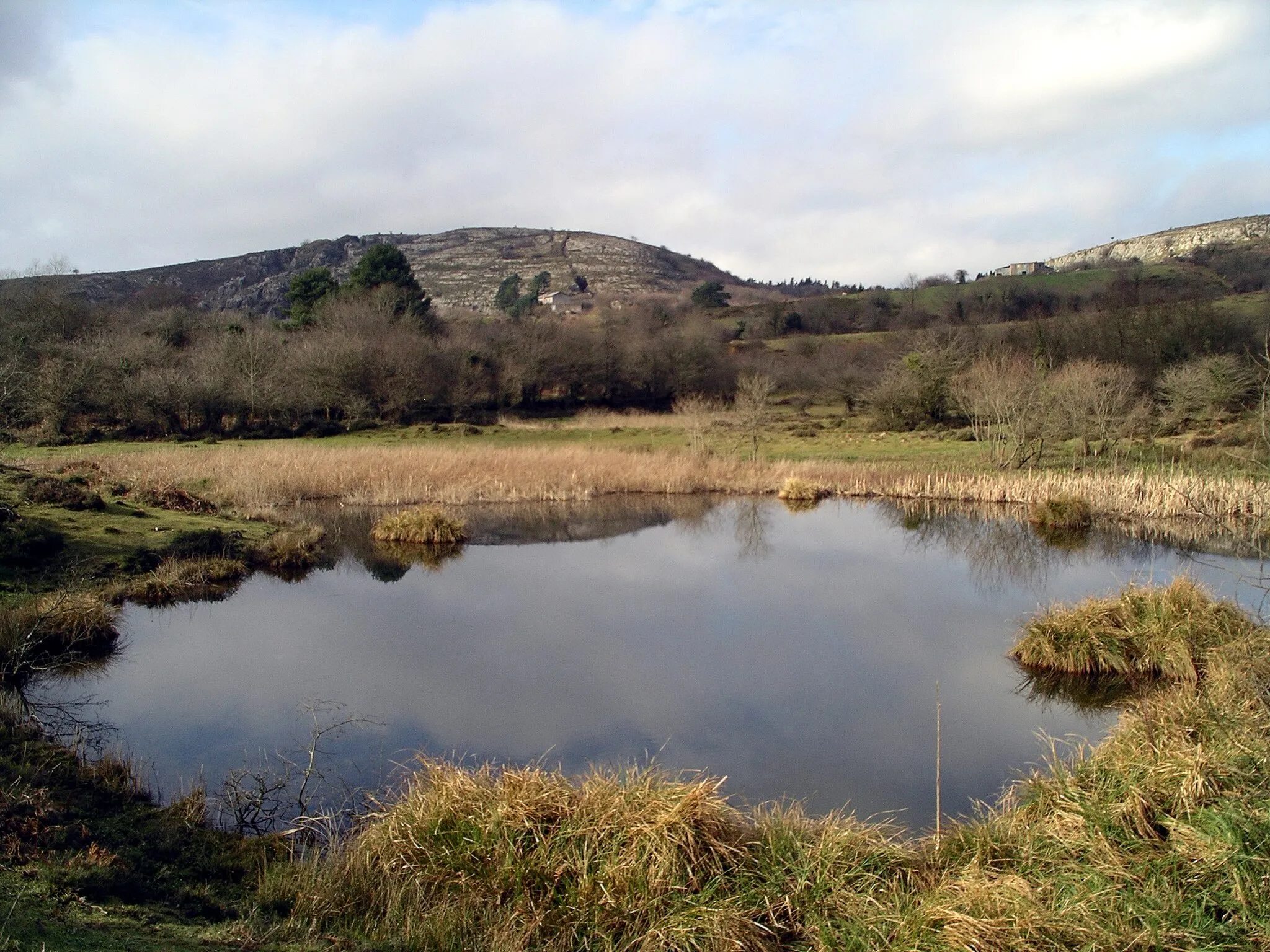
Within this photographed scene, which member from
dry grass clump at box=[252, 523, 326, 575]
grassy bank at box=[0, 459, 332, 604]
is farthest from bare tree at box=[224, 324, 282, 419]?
dry grass clump at box=[252, 523, 326, 575]

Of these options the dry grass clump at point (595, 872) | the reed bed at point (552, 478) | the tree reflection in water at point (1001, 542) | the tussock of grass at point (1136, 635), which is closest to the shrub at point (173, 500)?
the reed bed at point (552, 478)

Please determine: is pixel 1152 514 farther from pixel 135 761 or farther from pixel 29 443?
pixel 29 443

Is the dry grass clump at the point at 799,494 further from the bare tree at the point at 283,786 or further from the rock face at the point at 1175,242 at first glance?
the rock face at the point at 1175,242

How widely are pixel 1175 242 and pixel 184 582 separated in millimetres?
107304

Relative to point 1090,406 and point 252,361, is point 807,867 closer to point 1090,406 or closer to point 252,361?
point 1090,406

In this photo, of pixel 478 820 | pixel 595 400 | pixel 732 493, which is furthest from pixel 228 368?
pixel 478 820

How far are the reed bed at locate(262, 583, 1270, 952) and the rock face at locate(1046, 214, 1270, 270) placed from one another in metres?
89.6

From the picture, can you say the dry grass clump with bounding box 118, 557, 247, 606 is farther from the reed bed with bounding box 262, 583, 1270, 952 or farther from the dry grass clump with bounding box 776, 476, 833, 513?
the dry grass clump with bounding box 776, 476, 833, 513

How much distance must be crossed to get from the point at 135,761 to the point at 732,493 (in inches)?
832

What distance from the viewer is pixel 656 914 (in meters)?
5.84

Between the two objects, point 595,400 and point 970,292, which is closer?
point 595,400

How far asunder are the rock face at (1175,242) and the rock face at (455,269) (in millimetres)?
48981

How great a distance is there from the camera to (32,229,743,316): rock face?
3836 inches

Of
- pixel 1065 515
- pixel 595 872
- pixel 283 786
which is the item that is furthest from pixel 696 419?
pixel 595 872
